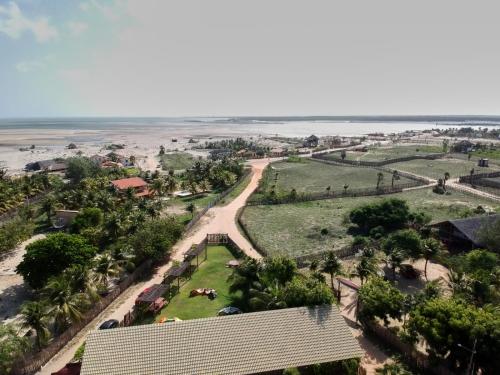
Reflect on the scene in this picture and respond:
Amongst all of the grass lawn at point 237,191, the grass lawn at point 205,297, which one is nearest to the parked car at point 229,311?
the grass lawn at point 205,297

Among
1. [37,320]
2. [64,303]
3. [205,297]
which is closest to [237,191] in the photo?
[205,297]

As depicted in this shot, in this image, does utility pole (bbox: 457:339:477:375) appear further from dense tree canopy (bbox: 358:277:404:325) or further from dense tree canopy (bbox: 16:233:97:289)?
dense tree canopy (bbox: 16:233:97:289)

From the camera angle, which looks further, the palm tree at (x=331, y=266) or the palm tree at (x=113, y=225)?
the palm tree at (x=113, y=225)

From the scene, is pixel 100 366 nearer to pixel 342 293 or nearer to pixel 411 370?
pixel 411 370

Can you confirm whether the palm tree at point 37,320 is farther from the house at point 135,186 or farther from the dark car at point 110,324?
the house at point 135,186

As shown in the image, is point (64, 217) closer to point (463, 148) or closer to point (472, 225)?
point (472, 225)

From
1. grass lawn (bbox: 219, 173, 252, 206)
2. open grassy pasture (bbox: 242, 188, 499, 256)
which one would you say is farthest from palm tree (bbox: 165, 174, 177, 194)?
open grassy pasture (bbox: 242, 188, 499, 256)

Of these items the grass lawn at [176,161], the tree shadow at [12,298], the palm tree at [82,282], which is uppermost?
the palm tree at [82,282]
